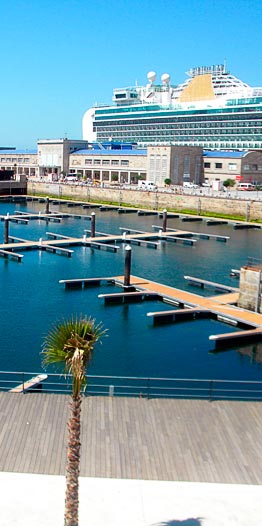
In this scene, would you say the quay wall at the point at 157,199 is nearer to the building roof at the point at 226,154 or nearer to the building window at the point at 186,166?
the building window at the point at 186,166

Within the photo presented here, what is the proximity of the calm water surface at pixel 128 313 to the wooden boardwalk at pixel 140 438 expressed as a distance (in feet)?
24.8


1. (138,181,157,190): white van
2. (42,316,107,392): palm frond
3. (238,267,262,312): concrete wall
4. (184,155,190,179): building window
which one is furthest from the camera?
(184,155,190,179): building window

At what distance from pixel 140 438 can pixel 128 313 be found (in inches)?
732

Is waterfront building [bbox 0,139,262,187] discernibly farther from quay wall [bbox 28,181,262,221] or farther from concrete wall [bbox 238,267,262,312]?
concrete wall [bbox 238,267,262,312]

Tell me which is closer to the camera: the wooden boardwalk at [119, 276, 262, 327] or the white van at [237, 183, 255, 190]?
the wooden boardwalk at [119, 276, 262, 327]

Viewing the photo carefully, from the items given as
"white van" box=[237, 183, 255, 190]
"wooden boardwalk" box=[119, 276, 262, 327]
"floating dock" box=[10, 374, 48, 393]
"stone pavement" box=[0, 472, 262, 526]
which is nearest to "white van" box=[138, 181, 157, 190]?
"white van" box=[237, 183, 255, 190]

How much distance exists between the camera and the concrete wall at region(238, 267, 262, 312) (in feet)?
110

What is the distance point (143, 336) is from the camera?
3123cm

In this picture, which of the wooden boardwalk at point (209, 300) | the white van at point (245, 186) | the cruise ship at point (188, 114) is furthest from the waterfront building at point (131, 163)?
the wooden boardwalk at point (209, 300)

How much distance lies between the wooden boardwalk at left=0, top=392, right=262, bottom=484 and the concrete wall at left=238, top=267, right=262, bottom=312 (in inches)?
605

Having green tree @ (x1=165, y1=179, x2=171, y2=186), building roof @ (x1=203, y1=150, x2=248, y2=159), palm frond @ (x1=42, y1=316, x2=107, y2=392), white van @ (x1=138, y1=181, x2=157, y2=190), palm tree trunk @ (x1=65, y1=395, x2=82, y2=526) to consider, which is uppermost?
building roof @ (x1=203, y1=150, x2=248, y2=159)

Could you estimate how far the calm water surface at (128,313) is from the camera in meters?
27.1

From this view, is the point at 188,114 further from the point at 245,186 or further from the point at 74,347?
the point at 74,347

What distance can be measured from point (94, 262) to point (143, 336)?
1952cm
